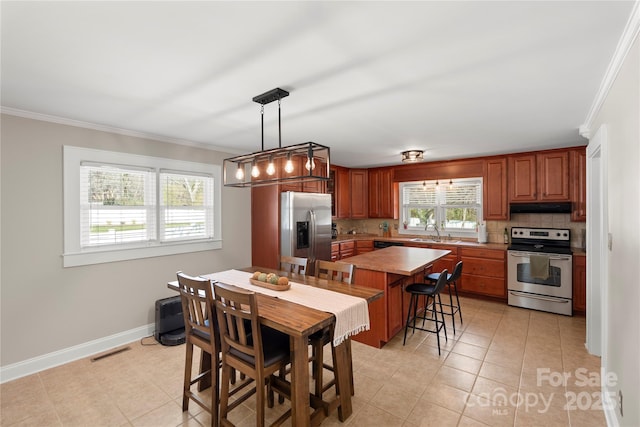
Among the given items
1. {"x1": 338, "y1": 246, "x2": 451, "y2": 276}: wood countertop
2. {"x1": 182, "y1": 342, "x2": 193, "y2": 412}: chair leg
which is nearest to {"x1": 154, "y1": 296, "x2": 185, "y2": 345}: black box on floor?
{"x1": 182, "y1": 342, "x2": 193, "y2": 412}: chair leg

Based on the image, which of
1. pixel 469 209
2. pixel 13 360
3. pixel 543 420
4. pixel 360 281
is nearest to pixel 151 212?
pixel 13 360

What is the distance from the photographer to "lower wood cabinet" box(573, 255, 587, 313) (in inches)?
150

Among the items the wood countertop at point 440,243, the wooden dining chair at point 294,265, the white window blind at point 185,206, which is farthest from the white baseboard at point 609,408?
the white window blind at point 185,206

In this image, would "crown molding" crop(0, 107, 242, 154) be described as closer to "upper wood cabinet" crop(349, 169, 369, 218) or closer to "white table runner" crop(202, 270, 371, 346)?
"white table runner" crop(202, 270, 371, 346)

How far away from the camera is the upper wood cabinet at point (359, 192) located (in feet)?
19.5

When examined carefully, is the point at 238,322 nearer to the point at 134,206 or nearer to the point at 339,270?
the point at 339,270

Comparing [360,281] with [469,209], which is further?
[469,209]

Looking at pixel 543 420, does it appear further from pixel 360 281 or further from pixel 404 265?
pixel 360 281

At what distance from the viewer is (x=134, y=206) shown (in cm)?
332

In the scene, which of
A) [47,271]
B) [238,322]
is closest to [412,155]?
[238,322]

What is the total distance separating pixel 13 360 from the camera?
2.57 metres

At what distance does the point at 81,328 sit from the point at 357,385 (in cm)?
276

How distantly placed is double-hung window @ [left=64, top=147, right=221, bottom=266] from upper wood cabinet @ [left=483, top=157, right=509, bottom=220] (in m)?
4.17

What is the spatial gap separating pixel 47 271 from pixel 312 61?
305cm
